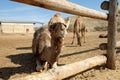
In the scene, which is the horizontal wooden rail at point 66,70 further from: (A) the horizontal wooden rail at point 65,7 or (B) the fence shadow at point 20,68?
(B) the fence shadow at point 20,68

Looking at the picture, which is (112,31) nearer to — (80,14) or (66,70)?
(80,14)

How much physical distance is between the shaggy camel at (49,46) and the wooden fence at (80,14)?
39cm

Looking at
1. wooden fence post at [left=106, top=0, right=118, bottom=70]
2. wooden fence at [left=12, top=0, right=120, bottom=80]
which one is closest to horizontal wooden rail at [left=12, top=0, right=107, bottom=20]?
wooden fence at [left=12, top=0, right=120, bottom=80]

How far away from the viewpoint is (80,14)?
5.14 m

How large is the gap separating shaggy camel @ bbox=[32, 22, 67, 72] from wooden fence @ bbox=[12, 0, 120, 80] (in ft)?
1.27

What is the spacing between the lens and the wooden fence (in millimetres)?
3721

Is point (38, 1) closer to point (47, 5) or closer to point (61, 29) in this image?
point (47, 5)

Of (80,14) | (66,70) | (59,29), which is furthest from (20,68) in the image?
(59,29)

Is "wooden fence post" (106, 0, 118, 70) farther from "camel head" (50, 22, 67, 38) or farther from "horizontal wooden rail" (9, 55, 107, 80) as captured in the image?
"camel head" (50, 22, 67, 38)

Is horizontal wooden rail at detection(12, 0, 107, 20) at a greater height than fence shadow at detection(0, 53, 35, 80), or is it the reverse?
horizontal wooden rail at detection(12, 0, 107, 20)

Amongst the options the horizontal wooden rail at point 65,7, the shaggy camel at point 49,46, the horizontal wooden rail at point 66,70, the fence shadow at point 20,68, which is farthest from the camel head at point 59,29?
the fence shadow at point 20,68

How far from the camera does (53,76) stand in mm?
3826

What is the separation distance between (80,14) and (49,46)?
1244mm

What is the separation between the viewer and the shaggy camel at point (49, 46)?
4.32 metres
